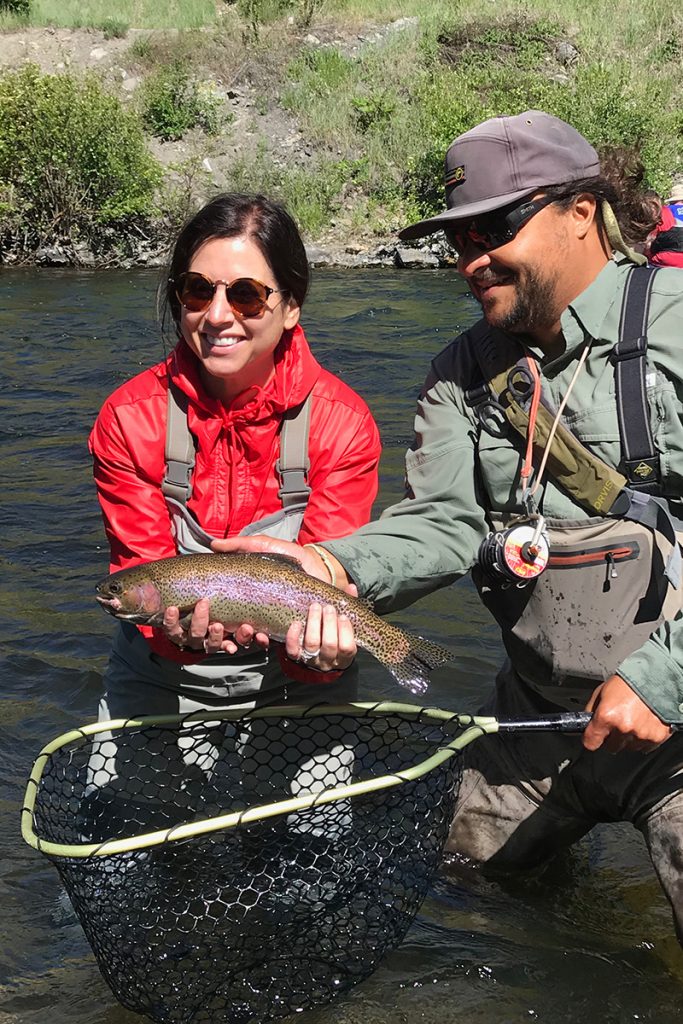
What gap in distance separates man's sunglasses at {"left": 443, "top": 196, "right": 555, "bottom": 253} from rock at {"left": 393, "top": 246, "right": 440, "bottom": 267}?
18.0 meters

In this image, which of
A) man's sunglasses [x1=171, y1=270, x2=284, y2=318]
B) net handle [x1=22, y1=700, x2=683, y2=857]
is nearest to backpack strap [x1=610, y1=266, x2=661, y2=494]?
net handle [x1=22, y1=700, x2=683, y2=857]

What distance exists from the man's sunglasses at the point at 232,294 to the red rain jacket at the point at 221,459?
0.19 meters

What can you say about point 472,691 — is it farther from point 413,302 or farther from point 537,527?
point 413,302

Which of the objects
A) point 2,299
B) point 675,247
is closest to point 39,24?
point 2,299

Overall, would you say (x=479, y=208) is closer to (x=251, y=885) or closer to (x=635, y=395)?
(x=635, y=395)

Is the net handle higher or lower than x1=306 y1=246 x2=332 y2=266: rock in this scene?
higher

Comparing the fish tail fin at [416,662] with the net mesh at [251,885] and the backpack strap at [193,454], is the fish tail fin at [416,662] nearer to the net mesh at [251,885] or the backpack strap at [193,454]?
the net mesh at [251,885]

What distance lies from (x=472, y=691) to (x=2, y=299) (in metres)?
13.4

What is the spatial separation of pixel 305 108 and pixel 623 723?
2649 cm

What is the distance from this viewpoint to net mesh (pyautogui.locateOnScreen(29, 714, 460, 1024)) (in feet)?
9.81

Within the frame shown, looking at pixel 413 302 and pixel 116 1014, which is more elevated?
pixel 116 1014

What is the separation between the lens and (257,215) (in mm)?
3588

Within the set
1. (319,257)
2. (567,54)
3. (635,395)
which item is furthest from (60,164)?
(635,395)

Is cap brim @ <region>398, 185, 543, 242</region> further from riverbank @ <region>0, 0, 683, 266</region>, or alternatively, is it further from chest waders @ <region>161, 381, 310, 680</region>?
riverbank @ <region>0, 0, 683, 266</region>
